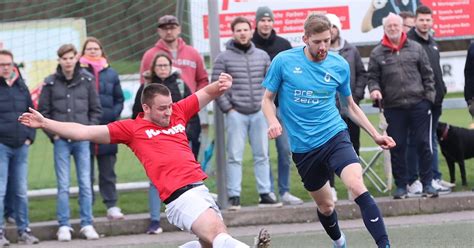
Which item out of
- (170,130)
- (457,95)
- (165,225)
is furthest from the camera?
(457,95)

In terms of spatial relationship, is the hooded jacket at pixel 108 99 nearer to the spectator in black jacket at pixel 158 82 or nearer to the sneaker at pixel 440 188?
the spectator in black jacket at pixel 158 82

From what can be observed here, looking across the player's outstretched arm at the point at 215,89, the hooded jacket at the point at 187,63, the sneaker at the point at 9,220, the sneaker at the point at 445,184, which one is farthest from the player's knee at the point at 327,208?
the sneaker at the point at 9,220

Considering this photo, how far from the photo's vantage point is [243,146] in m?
13.9

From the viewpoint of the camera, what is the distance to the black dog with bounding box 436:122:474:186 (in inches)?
595

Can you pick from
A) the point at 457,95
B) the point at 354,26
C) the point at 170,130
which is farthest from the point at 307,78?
the point at 457,95

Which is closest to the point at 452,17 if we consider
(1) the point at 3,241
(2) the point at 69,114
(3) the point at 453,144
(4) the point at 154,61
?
(3) the point at 453,144

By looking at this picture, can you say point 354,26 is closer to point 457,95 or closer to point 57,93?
point 457,95

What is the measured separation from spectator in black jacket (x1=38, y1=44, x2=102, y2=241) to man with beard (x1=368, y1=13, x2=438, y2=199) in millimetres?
3451

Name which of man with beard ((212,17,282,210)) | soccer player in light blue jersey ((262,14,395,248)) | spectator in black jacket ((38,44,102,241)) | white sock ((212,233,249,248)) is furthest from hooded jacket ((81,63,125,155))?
white sock ((212,233,249,248))

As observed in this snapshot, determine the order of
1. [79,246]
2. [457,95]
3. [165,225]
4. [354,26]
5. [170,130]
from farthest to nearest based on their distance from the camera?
[457,95] < [354,26] < [165,225] < [79,246] < [170,130]

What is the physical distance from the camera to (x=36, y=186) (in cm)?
1647

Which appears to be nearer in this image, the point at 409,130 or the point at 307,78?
the point at 307,78

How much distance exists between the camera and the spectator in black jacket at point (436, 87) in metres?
14.2

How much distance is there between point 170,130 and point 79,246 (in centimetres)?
379
